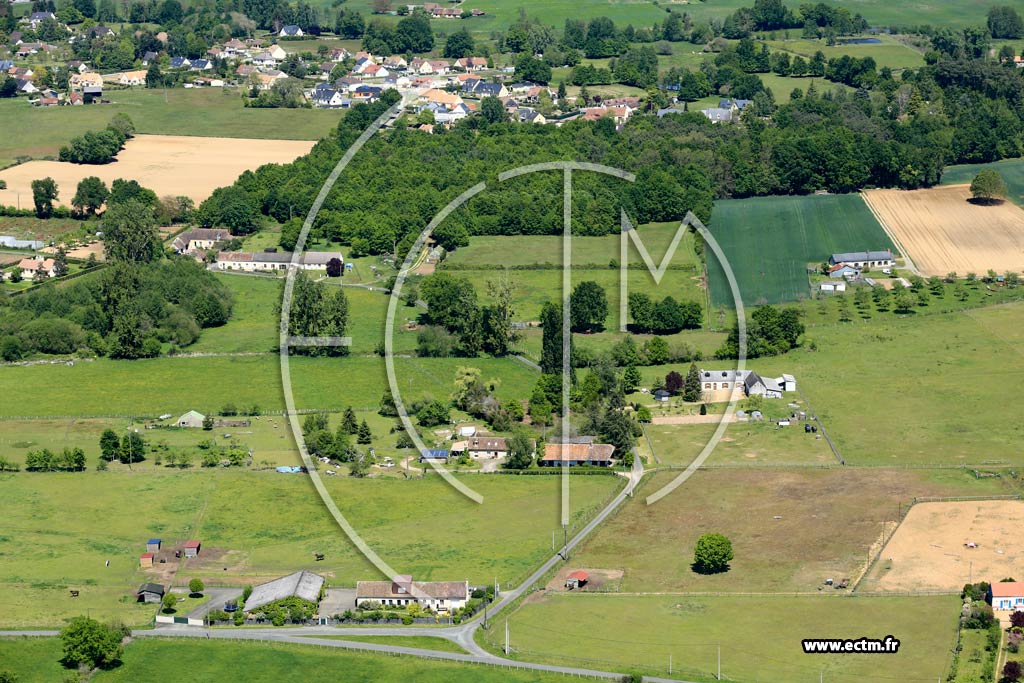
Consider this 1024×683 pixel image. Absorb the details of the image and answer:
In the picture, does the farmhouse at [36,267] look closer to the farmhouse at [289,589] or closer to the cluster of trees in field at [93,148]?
the cluster of trees in field at [93,148]

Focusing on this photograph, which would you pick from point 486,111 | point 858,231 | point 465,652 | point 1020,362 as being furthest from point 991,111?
point 465,652

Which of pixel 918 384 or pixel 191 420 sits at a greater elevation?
pixel 918 384

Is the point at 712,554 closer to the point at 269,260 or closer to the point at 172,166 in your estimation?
the point at 269,260

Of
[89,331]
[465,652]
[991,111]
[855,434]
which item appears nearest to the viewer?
[465,652]

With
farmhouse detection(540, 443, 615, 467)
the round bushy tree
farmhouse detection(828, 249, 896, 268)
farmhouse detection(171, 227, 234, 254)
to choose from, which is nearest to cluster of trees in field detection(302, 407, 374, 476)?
farmhouse detection(540, 443, 615, 467)

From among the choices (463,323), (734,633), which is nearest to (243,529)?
(734,633)

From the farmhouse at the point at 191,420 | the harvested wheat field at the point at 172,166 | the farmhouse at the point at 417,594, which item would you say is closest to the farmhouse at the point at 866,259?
the farmhouse at the point at 191,420

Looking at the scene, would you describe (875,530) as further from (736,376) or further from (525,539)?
(736,376)
